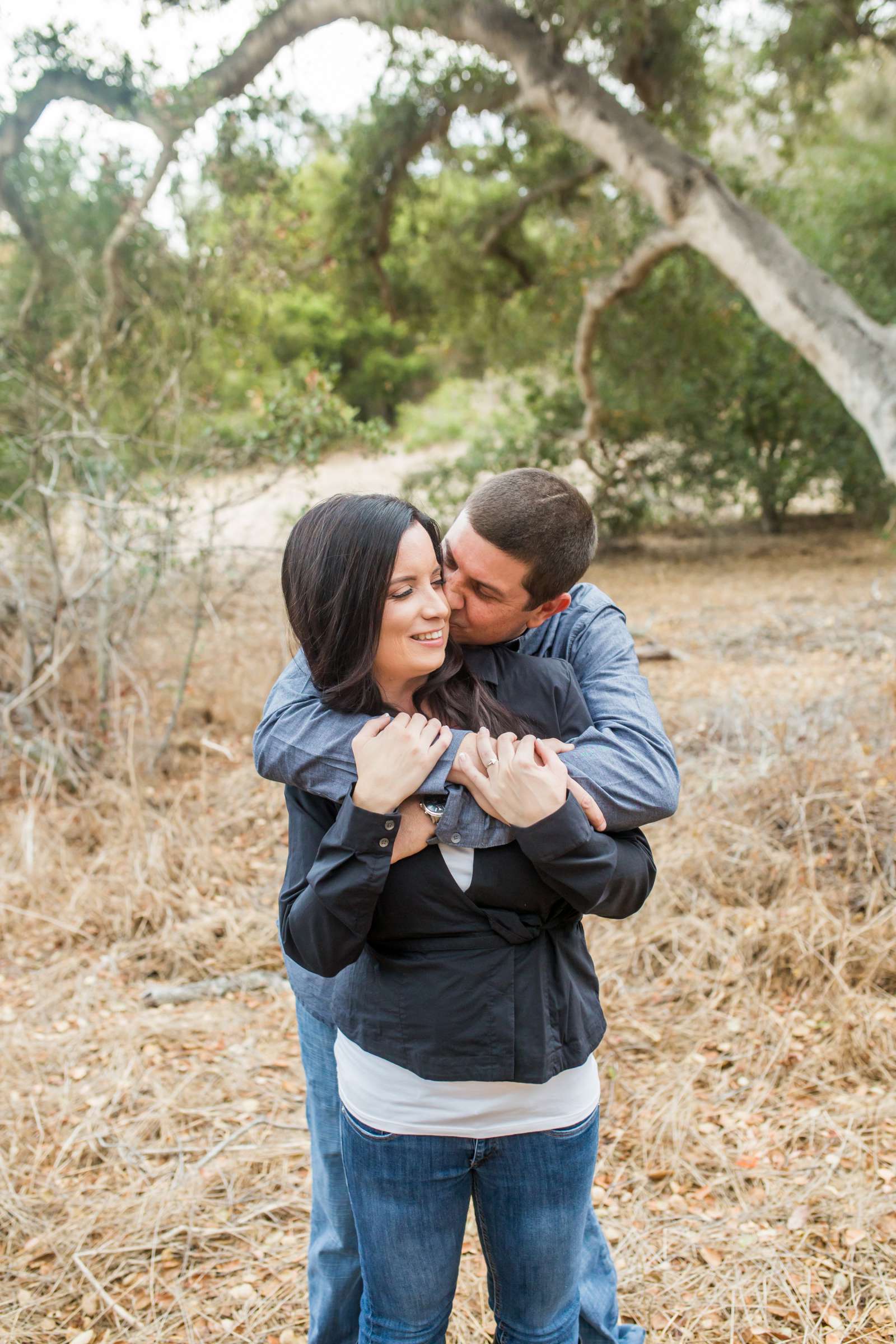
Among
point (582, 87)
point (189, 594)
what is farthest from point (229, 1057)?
point (582, 87)

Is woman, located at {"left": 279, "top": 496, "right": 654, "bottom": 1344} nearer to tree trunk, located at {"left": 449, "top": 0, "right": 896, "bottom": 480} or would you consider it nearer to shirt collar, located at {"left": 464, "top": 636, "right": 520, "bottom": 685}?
shirt collar, located at {"left": 464, "top": 636, "right": 520, "bottom": 685}

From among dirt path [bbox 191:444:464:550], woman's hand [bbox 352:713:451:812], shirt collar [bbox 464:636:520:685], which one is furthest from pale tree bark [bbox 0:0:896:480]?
woman's hand [bbox 352:713:451:812]

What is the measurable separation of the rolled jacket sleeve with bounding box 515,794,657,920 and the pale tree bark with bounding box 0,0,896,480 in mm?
5742

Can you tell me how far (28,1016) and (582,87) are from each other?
22.2 ft

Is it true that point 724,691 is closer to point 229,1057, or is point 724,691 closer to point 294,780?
point 229,1057

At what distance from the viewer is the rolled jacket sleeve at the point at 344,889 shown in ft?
4.07

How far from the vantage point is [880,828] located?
12.0 feet

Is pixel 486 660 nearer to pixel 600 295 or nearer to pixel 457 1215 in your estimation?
pixel 457 1215

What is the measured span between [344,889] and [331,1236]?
948 mm

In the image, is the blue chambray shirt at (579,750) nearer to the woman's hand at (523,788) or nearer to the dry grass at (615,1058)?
the woman's hand at (523,788)

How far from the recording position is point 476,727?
1.40m

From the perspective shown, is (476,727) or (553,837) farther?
(476,727)

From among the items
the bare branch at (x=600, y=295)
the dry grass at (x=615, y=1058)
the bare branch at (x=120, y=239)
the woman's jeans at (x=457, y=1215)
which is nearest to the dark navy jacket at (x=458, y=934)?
the woman's jeans at (x=457, y=1215)

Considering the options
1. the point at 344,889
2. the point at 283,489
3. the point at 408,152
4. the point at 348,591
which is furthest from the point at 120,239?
the point at 344,889
